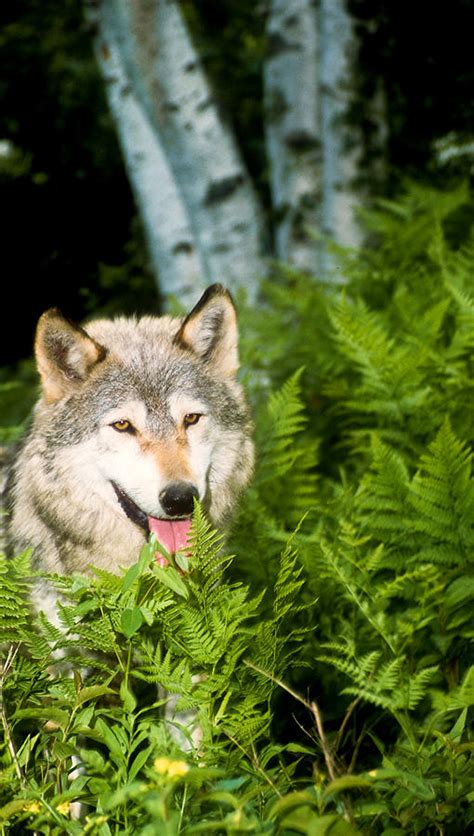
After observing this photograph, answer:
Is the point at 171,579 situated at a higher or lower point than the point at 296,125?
lower

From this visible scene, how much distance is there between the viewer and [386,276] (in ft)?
21.7

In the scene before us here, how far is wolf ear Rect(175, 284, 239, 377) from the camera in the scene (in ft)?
13.0

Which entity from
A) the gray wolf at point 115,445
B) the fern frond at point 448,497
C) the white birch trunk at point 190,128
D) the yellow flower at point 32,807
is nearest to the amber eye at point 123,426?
the gray wolf at point 115,445

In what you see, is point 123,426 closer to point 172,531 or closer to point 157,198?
point 172,531

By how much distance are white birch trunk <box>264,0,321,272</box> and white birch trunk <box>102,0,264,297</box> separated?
83 centimetres

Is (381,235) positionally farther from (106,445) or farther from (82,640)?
(82,640)

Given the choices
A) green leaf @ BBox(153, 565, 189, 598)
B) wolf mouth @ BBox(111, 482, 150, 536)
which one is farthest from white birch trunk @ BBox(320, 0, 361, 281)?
green leaf @ BBox(153, 565, 189, 598)

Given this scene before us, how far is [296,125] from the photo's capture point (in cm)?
786

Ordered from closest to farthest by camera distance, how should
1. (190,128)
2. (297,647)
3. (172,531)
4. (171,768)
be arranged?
(171,768) < (297,647) < (172,531) < (190,128)

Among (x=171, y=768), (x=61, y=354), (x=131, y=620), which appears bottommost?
(x=171, y=768)

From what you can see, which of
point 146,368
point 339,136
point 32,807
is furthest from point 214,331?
point 339,136

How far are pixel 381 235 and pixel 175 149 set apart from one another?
1972 millimetres

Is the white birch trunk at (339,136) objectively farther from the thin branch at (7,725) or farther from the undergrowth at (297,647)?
the thin branch at (7,725)

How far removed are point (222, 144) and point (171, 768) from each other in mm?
5873
